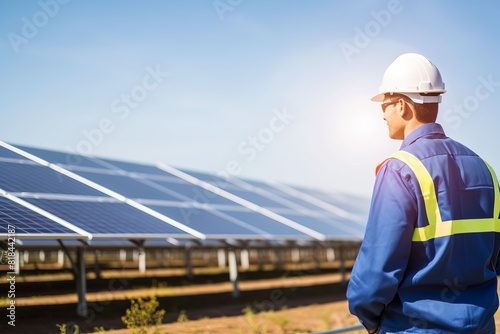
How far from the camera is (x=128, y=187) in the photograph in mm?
14461

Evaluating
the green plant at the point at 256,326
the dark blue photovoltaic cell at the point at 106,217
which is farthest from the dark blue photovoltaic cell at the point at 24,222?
the green plant at the point at 256,326

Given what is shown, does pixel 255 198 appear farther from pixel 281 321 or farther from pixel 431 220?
pixel 431 220

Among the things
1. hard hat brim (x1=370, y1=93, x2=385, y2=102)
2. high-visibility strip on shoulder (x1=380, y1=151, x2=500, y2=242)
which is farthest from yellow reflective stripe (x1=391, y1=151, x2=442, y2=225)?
hard hat brim (x1=370, y1=93, x2=385, y2=102)

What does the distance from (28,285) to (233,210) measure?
5.94m

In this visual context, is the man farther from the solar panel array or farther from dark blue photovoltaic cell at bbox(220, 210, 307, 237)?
dark blue photovoltaic cell at bbox(220, 210, 307, 237)

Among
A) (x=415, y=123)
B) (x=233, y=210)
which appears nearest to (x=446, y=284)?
(x=415, y=123)

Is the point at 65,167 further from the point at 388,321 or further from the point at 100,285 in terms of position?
the point at 388,321

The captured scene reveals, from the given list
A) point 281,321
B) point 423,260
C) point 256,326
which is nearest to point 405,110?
point 423,260

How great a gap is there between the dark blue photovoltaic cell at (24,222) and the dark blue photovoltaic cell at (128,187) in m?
4.11

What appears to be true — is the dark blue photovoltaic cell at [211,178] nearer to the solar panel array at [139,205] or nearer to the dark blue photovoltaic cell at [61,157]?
the solar panel array at [139,205]

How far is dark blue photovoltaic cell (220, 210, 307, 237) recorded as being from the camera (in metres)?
15.2

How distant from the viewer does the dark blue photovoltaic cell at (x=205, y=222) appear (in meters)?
12.7

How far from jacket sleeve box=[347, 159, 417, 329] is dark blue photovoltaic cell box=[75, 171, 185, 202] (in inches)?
429

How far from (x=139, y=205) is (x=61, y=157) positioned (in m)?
3.68
